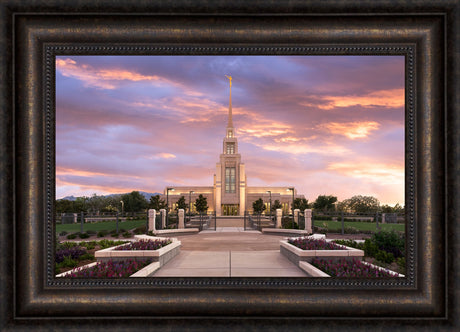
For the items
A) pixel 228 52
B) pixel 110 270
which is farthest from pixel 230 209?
pixel 228 52

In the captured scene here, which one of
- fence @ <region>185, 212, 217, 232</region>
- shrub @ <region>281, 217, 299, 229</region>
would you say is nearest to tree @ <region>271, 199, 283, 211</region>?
fence @ <region>185, 212, 217, 232</region>

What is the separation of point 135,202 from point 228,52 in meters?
61.4

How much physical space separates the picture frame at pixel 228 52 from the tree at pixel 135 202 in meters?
59.8

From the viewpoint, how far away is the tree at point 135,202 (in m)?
61.2

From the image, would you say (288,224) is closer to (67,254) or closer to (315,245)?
(315,245)

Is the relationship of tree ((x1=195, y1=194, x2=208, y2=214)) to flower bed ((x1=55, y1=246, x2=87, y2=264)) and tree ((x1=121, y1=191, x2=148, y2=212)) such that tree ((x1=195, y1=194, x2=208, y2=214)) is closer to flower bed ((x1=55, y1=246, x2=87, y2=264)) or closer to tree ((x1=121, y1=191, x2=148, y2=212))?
tree ((x1=121, y1=191, x2=148, y2=212))

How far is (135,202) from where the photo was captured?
61.7 m

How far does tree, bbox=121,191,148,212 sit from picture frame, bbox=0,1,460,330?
5976cm

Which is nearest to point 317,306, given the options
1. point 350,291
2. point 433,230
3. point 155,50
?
point 350,291

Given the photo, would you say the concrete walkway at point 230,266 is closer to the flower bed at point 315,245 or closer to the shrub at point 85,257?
the flower bed at point 315,245

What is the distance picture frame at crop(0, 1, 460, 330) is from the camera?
3963mm

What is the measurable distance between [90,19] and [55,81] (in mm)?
1038

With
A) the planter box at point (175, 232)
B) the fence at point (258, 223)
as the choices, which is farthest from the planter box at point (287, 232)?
the planter box at point (175, 232)

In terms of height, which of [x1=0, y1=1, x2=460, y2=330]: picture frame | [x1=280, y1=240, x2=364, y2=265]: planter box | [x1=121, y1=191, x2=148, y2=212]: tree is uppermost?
[x1=0, y1=1, x2=460, y2=330]: picture frame
